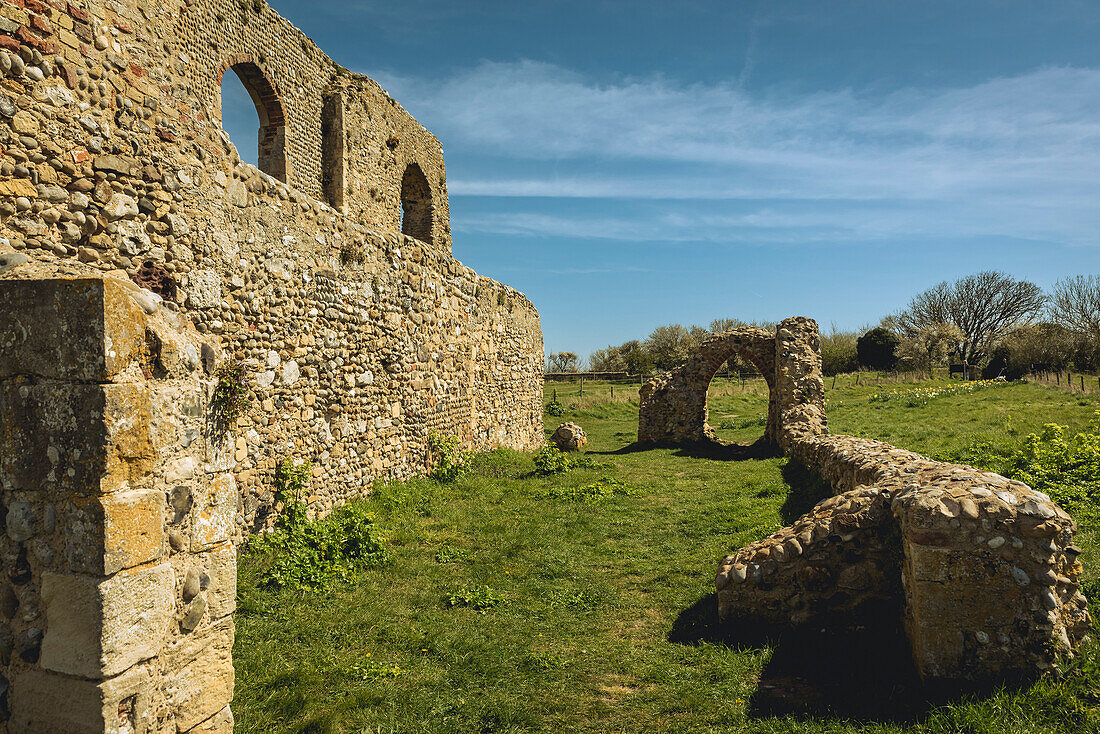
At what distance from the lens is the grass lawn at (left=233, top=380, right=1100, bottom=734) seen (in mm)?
3846

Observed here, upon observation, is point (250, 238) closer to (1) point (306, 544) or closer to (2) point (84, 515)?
(1) point (306, 544)

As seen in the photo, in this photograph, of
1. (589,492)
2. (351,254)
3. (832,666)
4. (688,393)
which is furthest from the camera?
(688,393)

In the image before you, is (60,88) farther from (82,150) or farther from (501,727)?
(501,727)

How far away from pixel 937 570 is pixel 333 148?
14.4m

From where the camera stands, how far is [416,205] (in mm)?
18234

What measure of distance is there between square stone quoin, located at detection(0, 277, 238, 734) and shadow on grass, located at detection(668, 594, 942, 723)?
3641 millimetres

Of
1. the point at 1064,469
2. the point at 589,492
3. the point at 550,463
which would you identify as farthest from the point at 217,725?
the point at 1064,469

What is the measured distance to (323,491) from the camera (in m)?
7.55

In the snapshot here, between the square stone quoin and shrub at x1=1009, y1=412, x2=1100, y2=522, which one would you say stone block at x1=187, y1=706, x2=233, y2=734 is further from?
shrub at x1=1009, y1=412, x2=1100, y2=522

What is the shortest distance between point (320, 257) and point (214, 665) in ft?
18.7

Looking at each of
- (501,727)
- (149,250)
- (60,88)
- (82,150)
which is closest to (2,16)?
(60,88)

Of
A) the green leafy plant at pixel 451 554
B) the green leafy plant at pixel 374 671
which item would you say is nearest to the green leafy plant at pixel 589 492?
the green leafy plant at pixel 451 554

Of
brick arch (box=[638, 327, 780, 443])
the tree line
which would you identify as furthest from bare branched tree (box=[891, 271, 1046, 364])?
brick arch (box=[638, 327, 780, 443])

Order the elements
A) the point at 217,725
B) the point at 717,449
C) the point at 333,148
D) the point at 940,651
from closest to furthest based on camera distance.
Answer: the point at 217,725 → the point at 940,651 → the point at 333,148 → the point at 717,449
